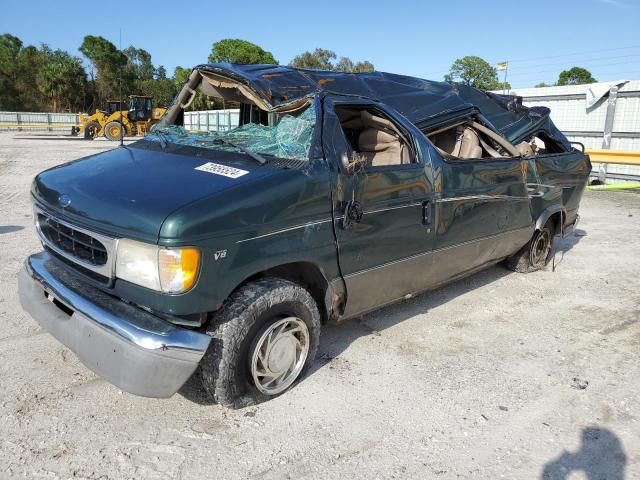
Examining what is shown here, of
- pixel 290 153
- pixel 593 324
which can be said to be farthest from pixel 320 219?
pixel 593 324

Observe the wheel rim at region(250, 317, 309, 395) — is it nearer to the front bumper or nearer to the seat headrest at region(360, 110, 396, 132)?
the front bumper

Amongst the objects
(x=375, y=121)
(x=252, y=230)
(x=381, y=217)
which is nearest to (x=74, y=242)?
(x=252, y=230)

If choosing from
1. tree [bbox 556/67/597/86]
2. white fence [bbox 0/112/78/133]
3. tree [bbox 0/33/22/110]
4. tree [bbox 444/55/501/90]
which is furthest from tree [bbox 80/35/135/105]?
tree [bbox 556/67/597/86]

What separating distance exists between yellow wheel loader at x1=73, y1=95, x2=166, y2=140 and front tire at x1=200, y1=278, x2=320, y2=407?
2707cm

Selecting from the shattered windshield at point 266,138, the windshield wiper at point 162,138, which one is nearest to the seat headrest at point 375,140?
the shattered windshield at point 266,138

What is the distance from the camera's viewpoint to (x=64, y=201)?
3.09m

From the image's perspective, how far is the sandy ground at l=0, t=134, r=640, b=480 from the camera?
2689 mm

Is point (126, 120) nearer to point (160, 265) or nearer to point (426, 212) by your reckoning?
point (426, 212)

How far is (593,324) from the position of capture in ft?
15.4

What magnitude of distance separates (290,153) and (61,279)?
1636mm

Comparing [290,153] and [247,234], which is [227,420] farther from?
[290,153]

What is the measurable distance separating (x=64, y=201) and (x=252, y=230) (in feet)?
3.96

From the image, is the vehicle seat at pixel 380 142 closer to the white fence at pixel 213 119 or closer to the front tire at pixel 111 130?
the white fence at pixel 213 119

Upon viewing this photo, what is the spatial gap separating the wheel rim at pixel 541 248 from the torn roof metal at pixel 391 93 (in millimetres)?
1178
